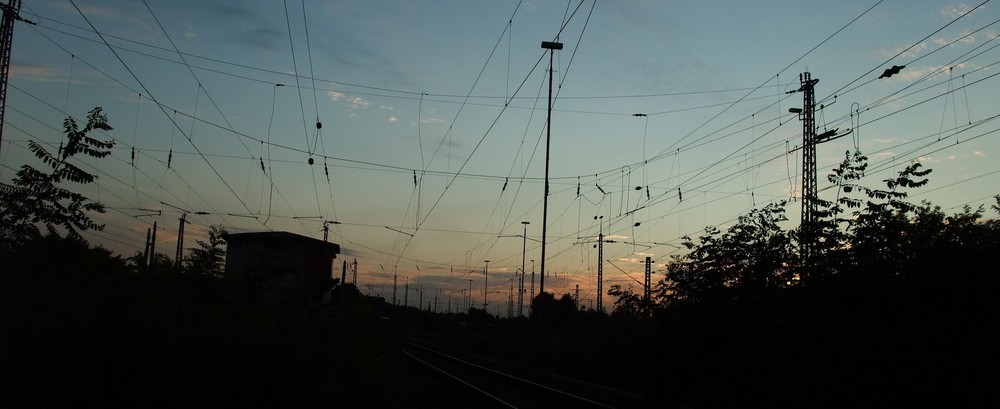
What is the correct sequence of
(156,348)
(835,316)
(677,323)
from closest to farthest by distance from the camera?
(156,348) → (835,316) → (677,323)

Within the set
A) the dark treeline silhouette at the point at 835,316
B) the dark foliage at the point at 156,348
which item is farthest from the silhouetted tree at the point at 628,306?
the dark foliage at the point at 156,348

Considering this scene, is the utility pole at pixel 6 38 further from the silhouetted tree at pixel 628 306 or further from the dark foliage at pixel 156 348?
the silhouetted tree at pixel 628 306

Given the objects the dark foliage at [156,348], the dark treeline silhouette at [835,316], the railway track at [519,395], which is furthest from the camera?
the railway track at [519,395]

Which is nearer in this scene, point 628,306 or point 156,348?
point 156,348

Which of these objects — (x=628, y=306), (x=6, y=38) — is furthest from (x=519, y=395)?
(x=6, y=38)

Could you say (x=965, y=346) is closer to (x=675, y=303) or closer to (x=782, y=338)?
(x=782, y=338)

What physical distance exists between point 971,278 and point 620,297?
50.1ft

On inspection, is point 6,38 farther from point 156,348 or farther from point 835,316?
point 835,316

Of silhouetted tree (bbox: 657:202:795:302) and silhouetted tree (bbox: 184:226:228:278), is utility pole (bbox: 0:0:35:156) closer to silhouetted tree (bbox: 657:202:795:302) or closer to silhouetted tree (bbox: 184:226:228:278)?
silhouetted tree (bbox: 184:226:228:278)

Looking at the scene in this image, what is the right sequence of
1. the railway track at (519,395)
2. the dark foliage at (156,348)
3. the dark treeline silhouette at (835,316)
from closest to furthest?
the dark foliage at (156,348) → the dark treeline silhouette at (835,316) → the railway track at (519,395)

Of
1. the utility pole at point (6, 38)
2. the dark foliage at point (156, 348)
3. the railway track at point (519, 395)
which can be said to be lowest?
the railway track at point (519, 395)

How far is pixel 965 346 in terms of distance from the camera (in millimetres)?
16453

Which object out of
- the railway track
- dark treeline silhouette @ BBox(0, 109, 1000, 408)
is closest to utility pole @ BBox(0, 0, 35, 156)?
dark treeline silhouette @ BBox(0, 109, 1000, 408)

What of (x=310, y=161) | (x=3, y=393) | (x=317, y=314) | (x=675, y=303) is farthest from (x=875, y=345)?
(x=310, y=161)
